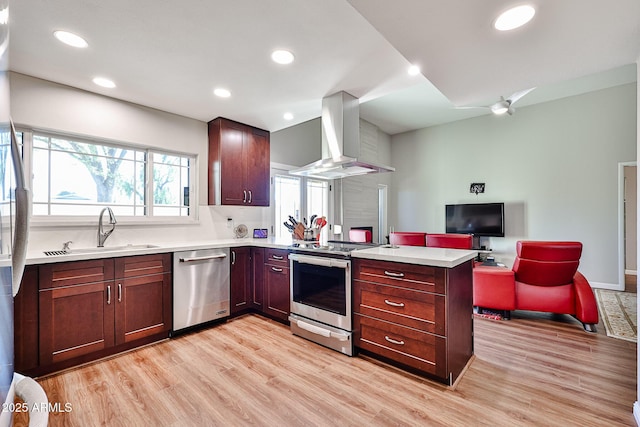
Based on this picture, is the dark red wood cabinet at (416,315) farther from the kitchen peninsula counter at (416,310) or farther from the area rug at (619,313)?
the area rug at (619,313)

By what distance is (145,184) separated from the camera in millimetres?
3299

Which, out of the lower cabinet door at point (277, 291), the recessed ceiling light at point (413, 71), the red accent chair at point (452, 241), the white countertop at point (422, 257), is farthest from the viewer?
the red accent chair at point (452, 241)

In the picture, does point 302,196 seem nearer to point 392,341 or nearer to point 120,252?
point 120,252

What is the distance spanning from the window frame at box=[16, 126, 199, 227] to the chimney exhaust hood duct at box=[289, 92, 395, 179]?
5.11 feet

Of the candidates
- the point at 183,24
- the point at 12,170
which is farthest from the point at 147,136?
the point at 12,170

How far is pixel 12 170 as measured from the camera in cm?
69

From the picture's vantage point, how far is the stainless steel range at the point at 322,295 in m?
2.42

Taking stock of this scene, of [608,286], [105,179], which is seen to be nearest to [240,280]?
[105,179]

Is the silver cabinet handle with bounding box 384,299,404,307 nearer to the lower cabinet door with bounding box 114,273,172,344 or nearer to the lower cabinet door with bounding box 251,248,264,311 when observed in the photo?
the lower cabinet door with bounding box 251,248,264,311

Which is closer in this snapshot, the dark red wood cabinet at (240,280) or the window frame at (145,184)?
the window frame at (145,184)

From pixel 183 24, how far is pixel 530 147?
19.8ft

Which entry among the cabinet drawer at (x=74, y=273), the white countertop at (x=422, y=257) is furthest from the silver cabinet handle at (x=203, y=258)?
the white countertop at (x=422, y=257)

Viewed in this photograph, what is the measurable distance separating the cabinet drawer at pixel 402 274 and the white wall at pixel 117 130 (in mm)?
2282

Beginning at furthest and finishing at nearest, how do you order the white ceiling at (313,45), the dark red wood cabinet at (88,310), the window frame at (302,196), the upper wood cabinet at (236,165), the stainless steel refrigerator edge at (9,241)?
the window frame at (302,196), the upper wood cabinet at (236,165), the dark red wood cabinet at (88,310), the white ceiling at (313,45), the stainless steel refrigerator edge at (9,241)
